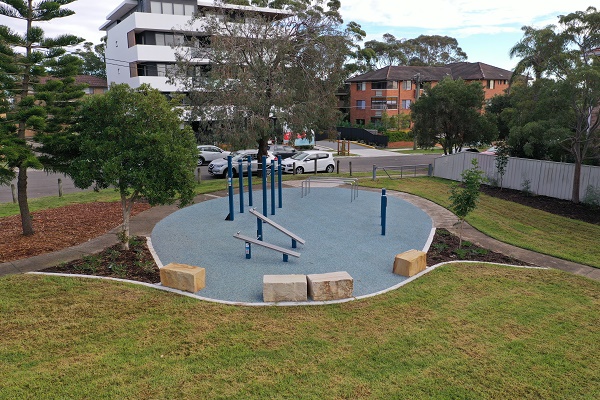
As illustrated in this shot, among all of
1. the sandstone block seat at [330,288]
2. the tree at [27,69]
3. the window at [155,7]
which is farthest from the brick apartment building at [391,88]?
the sandstone block seat at [330,288]

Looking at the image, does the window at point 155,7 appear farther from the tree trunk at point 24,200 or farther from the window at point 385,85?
the tree trunk at point 24,200

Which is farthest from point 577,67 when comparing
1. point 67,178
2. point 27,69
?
point 67,178

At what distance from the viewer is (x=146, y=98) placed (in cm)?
1194

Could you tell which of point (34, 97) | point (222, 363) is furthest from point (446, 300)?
point (34, 97)

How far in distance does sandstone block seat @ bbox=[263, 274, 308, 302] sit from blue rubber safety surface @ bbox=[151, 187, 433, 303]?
0.29 m

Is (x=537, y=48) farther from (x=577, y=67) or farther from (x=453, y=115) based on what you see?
(x=453, y=115)

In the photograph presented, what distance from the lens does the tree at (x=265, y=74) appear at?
79.0 ft

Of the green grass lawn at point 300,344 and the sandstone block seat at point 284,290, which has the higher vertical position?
the sandstone block seat at point 284,290

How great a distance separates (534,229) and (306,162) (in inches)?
625

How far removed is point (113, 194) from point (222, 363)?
56.1 ft

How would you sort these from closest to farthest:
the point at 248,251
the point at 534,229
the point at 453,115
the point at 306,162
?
the point at 248,251, the point at 534,229, the point at 453,115, the point at 306,162

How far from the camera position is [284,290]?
920cm

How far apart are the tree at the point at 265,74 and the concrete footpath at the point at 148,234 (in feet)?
25.7

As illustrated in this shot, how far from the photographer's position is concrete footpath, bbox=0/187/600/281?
1134cm
